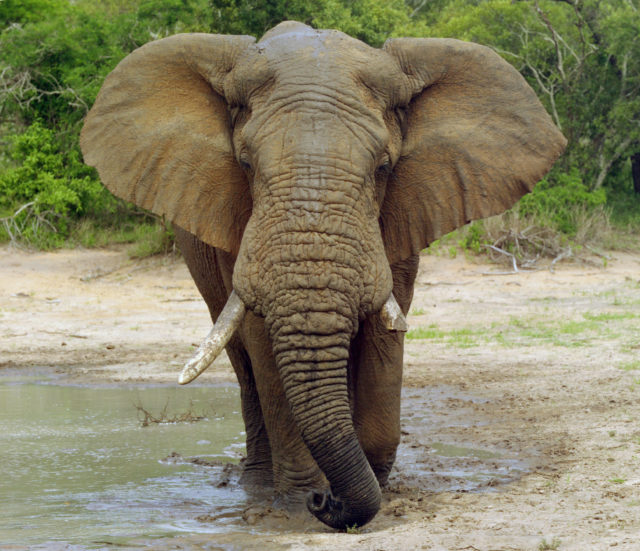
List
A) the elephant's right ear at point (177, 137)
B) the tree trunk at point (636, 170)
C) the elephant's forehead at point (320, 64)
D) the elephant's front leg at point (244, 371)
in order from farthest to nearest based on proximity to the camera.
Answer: the tree trunk at point (636, 170)
the elephant's front leg at point (244, 371)
the elephant's right ear at point (177, 137)
the elephant's forehead at point (320, 64)

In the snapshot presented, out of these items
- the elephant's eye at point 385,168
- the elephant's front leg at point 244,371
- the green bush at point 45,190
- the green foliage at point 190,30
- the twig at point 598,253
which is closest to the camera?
the elephant's eye at point 385,168

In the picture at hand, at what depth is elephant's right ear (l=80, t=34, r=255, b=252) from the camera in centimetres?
476

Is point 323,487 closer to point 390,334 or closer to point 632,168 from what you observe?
point 390,334

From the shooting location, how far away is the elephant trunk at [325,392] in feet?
13.2

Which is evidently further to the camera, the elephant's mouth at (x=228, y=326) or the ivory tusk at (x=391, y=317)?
the ivory tusk at (x=391, y=317)

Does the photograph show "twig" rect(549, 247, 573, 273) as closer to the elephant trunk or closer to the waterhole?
the waterhole

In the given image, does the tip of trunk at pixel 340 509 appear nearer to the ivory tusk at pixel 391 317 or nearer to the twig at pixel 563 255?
the ivory tusk at pixel 391 317

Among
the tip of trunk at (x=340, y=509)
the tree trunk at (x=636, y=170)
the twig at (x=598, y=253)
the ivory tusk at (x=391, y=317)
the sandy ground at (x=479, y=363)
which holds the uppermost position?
the ivory tusk at (x=391, y=317)

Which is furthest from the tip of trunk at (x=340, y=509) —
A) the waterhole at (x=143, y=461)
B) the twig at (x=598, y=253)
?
the twig at (x=598, y=253)

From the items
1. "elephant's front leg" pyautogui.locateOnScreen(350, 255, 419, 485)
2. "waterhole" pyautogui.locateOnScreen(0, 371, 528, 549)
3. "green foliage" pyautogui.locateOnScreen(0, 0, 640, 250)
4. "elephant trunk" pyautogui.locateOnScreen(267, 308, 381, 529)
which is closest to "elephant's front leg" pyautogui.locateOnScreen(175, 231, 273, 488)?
"waterhole" pyautogui.locateOnScreen(0, 371, 528, 549)

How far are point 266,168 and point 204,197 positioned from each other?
2.22 feet

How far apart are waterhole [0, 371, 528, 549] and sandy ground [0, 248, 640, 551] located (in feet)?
0.49

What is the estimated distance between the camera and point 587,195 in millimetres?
17141

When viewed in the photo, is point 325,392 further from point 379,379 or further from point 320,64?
point 320,64
